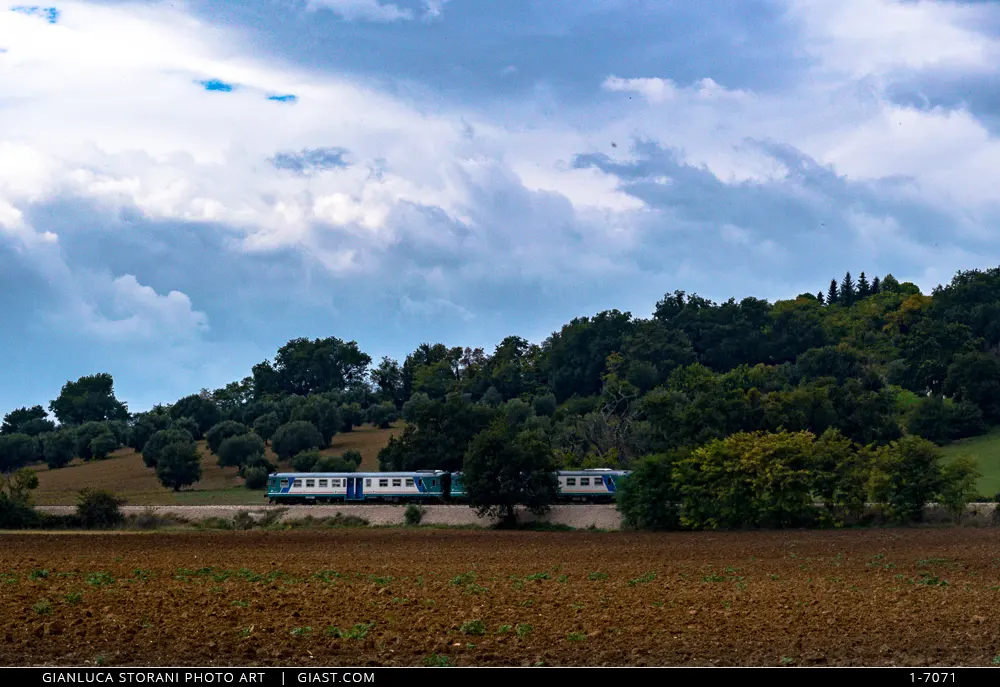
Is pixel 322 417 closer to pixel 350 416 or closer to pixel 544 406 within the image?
pixel 350 416

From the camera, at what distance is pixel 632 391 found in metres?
127

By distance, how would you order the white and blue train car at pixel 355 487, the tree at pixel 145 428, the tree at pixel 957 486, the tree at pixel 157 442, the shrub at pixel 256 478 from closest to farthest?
the tree at pixel 957 486 < the white and blue train car at pixel 355 487 < the shrub at pixel 256 478 < the tree at pixel 157 442 < the tree at pixel 145 428

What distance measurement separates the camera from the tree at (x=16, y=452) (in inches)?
5138

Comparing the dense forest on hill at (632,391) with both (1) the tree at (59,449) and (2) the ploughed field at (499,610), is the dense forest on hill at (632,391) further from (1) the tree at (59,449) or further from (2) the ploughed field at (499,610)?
(2) the ploughed field at (499,610)

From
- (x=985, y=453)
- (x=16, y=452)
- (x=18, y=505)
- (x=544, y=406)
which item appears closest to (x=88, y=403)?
(x=16, y=452)

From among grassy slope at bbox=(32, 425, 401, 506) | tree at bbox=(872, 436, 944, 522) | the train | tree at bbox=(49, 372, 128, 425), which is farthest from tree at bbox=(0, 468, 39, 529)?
tree at bbox=(49, 372, 128, 425)

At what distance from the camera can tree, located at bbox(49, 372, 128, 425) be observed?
175 meters

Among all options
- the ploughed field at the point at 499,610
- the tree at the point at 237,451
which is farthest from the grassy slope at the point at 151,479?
the ploughed field at the point at 499,610

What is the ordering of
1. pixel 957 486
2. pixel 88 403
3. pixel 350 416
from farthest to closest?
1. pixel 88 403
2. pixel 350 416
3. pixel 957 486

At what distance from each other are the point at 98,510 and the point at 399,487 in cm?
1931

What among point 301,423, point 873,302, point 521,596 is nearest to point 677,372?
point 301,423

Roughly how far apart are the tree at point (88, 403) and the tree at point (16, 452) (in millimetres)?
39476

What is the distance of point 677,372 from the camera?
414 feet

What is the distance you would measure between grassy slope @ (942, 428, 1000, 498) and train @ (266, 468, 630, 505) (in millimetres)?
26082
